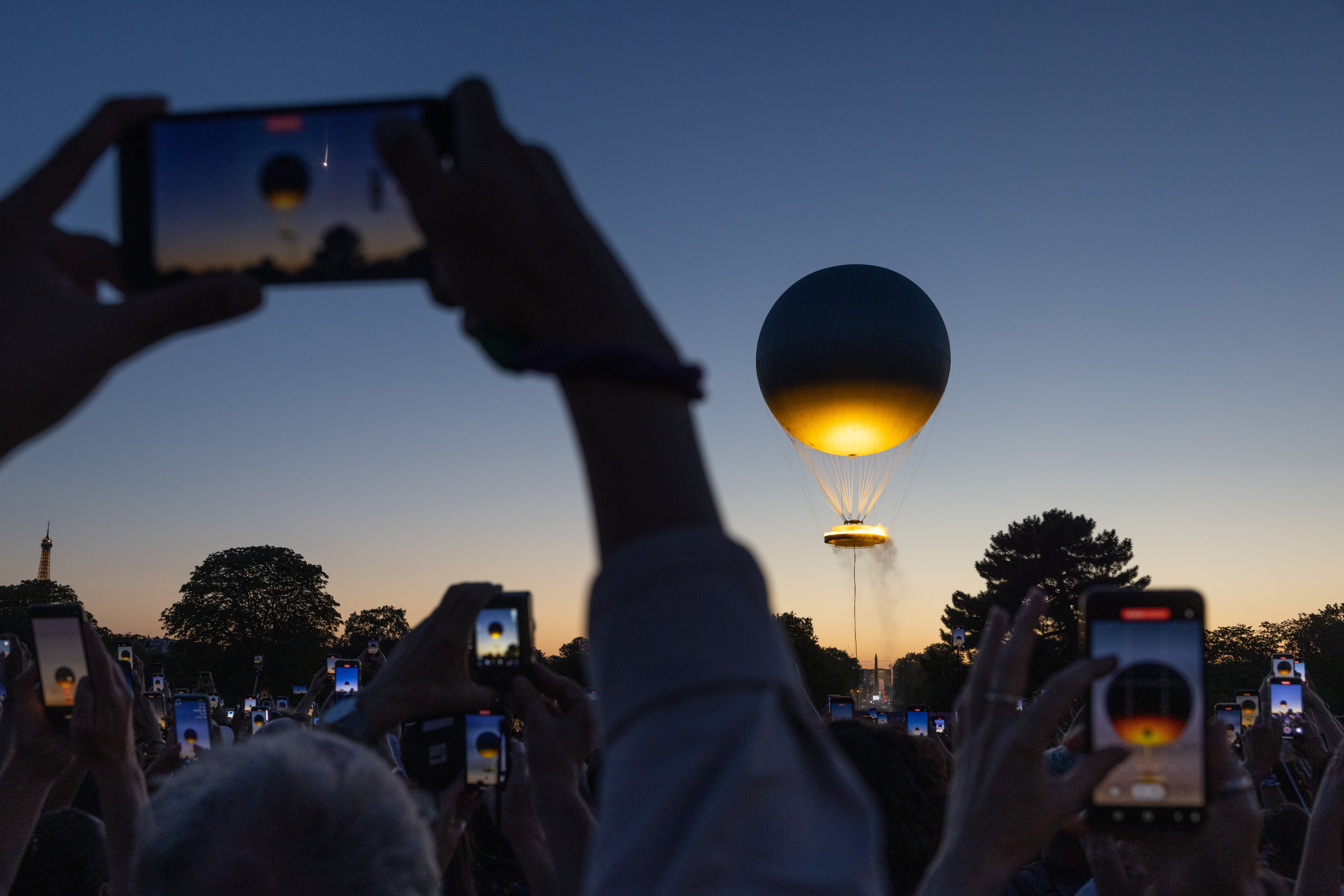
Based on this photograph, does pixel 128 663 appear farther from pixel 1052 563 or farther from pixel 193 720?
pixel 1052 563

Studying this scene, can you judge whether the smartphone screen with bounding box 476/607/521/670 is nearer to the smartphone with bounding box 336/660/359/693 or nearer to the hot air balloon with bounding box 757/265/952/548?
the smartphone with bounding box 336/660/359/693

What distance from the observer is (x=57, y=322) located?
1.39m

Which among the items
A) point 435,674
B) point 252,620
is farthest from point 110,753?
point 252,620

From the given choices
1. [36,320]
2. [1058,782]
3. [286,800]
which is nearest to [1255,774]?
[1058,782]

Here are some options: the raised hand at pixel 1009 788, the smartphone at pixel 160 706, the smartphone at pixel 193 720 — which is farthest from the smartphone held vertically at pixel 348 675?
the raised hand at pixel 1009 788

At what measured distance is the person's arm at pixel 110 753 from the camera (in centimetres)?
279

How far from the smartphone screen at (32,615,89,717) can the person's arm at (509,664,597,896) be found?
162 cm

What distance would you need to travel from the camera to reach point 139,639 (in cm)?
9319

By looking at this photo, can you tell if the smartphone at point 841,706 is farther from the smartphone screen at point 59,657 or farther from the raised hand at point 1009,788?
the raised hand at point 1009,788

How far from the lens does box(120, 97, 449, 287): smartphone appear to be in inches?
62.6

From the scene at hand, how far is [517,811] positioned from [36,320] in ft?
9.08

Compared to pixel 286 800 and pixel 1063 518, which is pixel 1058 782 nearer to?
pixel 286 800

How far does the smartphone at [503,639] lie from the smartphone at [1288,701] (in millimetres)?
8533

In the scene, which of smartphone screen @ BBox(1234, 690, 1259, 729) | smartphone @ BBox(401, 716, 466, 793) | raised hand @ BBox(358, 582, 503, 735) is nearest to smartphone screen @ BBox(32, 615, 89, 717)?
raised hand @ BBox(358, 582, 503, 735)
